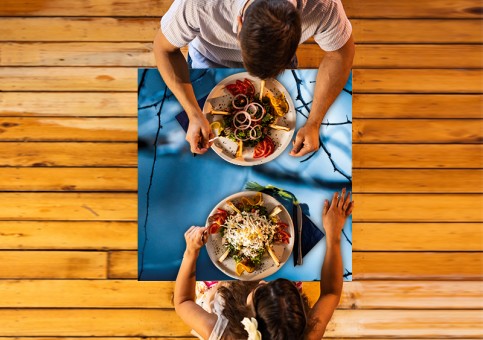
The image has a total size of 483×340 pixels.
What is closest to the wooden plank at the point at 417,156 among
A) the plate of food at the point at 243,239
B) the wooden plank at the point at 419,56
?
the wooden plank at the point at 419,56

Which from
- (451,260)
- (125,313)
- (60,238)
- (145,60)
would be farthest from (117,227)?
(451,260)

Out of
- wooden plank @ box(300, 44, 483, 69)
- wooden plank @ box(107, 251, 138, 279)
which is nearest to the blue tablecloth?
wooden plank @ box(107, 251, 138, 279)

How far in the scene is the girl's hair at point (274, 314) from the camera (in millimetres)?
1642

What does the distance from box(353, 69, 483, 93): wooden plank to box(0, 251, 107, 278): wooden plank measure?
74.1 inches

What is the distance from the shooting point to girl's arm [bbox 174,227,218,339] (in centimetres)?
191

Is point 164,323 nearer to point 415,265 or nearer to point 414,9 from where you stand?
point 415,265

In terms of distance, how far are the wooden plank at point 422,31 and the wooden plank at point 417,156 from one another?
2.09 feet

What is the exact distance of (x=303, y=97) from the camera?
202 centimetres

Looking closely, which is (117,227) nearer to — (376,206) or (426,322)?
(376,206)

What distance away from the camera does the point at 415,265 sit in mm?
2818

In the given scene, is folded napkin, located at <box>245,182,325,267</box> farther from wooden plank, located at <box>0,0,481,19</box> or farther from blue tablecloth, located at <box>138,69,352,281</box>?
wooden plank, located at <box>0,0,481,19</box>

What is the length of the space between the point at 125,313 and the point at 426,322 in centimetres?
179

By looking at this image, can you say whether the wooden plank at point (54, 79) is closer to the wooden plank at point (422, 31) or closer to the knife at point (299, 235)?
the knife at point (299, 235)

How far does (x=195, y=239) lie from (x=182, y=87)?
2.04ft
